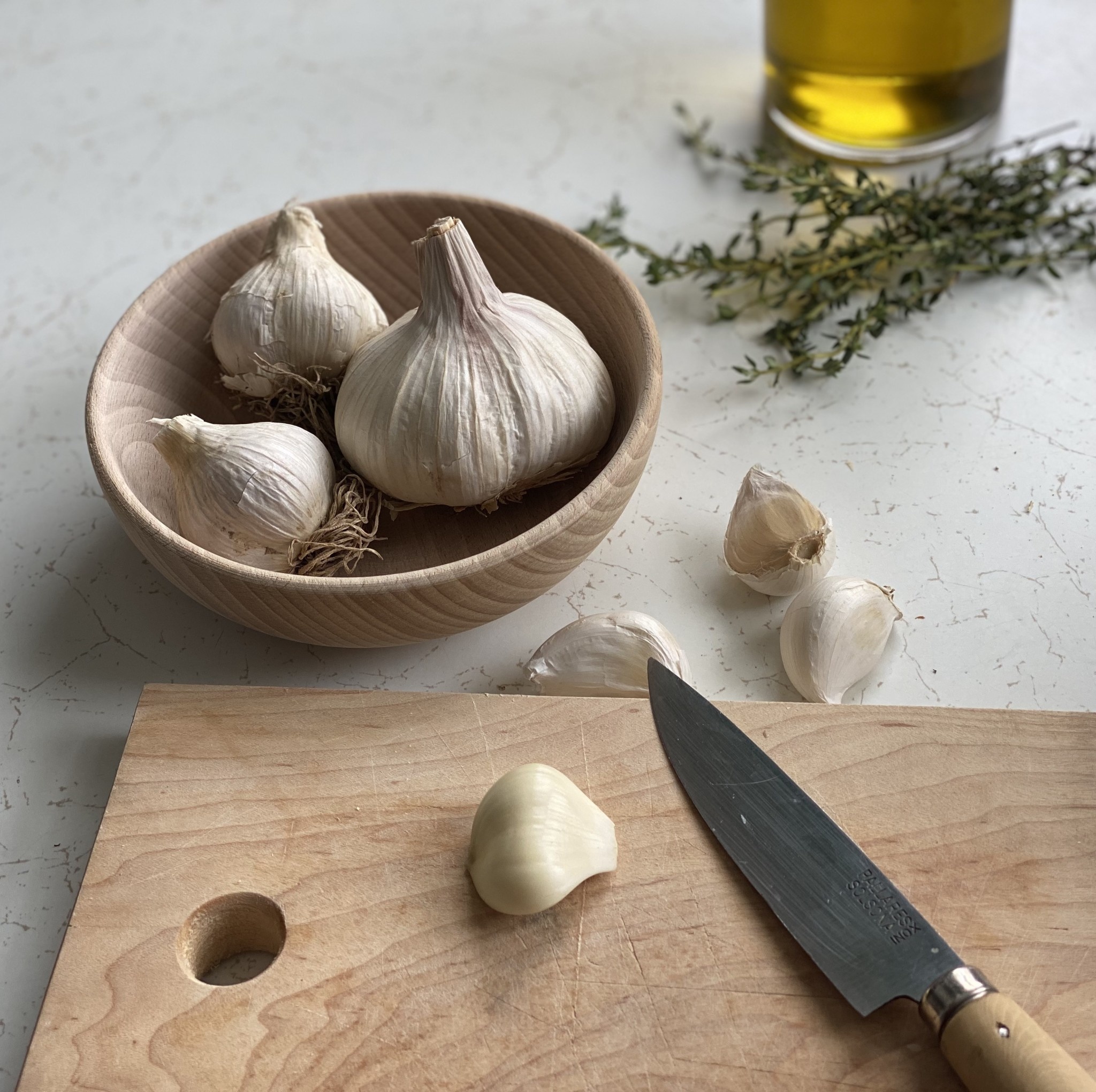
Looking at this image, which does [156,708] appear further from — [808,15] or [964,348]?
[808,15]

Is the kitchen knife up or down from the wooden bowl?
down

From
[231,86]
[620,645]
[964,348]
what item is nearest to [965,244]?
[964,348]

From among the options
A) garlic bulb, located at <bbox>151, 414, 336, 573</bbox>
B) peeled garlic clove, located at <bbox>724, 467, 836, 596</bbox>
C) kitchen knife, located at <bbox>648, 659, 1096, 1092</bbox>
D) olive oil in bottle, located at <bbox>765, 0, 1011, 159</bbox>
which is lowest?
kitchen knife, located at <bbox>648, 659, 1096, 1092</bbox>

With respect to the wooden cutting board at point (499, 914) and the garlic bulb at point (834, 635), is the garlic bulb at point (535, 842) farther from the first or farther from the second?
the garlic bulb at point (834, 635)

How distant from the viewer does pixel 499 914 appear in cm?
65

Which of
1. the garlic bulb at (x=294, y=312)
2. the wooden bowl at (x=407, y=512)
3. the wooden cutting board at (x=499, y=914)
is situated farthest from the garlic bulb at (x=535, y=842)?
the garlic bulb at (x=294, y=312)

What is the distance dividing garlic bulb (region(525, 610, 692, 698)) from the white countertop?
5 cm

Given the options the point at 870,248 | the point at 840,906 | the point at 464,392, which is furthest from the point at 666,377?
the point at 840,906

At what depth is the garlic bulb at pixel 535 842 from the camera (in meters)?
0.62

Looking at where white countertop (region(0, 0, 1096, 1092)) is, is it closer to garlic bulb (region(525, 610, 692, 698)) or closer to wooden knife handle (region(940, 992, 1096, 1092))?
garlic bulb (region(525, 610, 692, 698))

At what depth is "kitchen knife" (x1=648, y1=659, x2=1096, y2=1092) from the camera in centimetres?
55

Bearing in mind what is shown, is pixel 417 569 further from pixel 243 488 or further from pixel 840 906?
pixel 840 906

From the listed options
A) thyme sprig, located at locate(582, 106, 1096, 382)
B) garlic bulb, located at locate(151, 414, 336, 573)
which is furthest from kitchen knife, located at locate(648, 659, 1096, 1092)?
thyme sprig, located at locate(582, 106, 1096, 382)

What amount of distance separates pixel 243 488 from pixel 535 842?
308 mm
